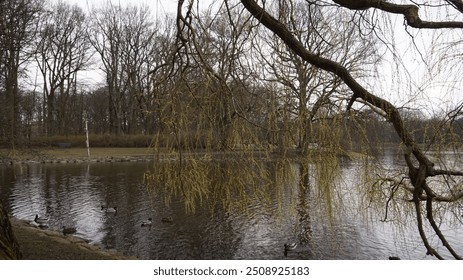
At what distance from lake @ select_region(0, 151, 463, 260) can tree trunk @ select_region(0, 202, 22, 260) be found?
1104 millimetres

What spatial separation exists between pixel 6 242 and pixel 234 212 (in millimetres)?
3083

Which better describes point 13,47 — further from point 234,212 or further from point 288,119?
point 288,119

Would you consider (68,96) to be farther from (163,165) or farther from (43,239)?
(163,165)

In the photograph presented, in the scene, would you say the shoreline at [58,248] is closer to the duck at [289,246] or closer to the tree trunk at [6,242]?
the tree trunk at [6,242]

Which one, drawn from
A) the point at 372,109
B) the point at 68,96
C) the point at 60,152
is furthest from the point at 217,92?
the point at 68,96

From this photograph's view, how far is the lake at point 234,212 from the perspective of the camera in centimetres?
316

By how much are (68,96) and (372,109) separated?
28.8m

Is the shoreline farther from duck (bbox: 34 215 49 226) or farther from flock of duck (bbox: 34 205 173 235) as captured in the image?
duck (bbox: 34 215 49 226)

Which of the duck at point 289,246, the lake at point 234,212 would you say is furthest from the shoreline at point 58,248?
the duck at point 289,246

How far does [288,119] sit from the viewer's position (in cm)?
295

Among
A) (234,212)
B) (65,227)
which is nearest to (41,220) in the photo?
(65,227)

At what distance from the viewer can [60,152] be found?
21.3 m

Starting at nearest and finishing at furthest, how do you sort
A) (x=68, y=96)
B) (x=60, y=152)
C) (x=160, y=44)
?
(x=160, y=44) < (x=60, y=152) < (x=68, y=96)

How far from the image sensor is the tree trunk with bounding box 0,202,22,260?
290 cm
